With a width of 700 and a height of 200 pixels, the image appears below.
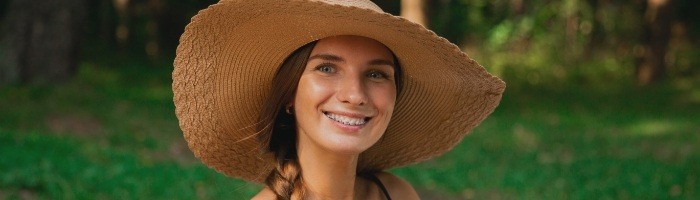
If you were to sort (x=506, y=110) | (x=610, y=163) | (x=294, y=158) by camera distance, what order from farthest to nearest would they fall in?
1. (x=506, y=110)
2. (x=610, y=163)
3. (x=294, y=158)

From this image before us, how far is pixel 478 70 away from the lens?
2701mm

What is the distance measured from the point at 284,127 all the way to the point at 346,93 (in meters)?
0.34

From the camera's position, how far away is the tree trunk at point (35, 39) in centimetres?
1190

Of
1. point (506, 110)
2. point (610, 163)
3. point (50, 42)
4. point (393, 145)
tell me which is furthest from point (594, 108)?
point (393, 145)

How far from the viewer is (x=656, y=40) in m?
18.9

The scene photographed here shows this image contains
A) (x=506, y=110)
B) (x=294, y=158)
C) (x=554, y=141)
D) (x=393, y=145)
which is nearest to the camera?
(x=294, y=158)

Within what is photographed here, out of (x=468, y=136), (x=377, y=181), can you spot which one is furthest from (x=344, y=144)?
(x=468, y=136)

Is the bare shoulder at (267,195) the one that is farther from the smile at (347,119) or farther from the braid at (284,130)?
the smile at (347,119)

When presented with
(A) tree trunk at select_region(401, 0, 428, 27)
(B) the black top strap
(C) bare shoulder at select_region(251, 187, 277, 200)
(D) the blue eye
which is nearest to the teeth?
(D) the blue eye

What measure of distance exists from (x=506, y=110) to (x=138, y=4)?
32.6ft

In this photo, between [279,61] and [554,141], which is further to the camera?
[554,141]

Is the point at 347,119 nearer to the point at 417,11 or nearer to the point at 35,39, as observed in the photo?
the point at 35,39

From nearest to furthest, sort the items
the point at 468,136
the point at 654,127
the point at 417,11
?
the point at 468,136
the point at 654,127
the point at 417,11

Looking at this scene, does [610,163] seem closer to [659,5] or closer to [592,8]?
[659,5]
